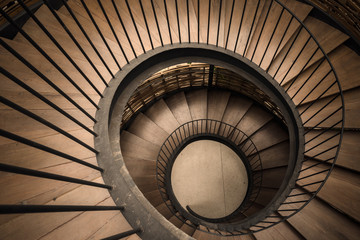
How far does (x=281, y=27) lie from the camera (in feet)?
12.7

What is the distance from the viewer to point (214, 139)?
6.80 meters

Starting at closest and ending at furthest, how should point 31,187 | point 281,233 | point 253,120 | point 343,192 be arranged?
point 31,187, point 343,192, point 281,233, point 253,120

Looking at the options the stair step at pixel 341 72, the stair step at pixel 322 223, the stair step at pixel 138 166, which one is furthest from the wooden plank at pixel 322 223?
the stair step at pixel 138 166

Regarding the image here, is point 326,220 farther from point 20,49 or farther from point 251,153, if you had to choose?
point 20,49

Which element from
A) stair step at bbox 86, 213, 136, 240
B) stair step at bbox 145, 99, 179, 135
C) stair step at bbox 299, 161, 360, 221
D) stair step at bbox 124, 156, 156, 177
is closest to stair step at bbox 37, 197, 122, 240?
stair step at bbox 86, 213, 136, 240

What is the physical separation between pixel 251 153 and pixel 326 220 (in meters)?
3.43

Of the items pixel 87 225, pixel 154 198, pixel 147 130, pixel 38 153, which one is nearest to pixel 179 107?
pixel 147 130

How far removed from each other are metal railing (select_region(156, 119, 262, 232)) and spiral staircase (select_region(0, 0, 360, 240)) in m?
0.05

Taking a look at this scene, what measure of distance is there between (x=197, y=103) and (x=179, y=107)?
69 cm

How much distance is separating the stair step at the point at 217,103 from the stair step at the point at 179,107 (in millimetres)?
848

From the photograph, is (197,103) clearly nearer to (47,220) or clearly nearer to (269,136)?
(269,136)

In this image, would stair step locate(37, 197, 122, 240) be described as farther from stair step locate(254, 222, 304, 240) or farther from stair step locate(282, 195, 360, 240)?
stair step locate(282, 195, 360, 240)

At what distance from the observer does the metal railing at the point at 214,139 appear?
5.98m

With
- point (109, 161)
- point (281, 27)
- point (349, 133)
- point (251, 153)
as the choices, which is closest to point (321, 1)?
point (281, 27)
